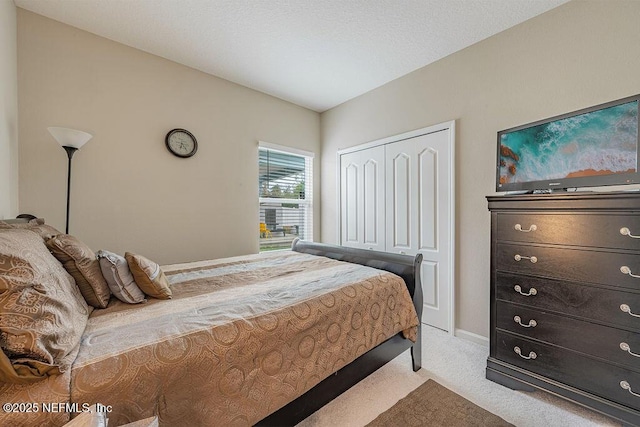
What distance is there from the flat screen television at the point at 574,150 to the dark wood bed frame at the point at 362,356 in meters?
0.99

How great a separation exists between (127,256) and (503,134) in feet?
8.87

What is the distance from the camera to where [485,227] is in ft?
7.83

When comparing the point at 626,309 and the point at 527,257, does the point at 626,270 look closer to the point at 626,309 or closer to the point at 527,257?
the point at 626,309

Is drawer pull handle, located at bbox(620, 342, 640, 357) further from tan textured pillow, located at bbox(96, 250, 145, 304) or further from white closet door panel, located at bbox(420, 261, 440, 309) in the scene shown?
tan textured pillow, located at bbox(96, 250, 145, 304)

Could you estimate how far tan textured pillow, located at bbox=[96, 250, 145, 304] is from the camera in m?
1.34

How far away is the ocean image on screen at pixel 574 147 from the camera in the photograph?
4.87 ft

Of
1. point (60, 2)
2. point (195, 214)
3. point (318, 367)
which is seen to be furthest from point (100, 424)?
point (60, 2)

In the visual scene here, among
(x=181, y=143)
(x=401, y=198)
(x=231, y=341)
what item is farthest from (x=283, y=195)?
(x=231, y=341)

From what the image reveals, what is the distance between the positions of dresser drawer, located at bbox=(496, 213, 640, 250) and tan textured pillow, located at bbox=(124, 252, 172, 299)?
2159 millimetres

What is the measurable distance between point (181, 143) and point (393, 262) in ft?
8.02

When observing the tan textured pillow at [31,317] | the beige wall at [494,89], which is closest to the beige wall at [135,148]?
the tan textured pillow at [31,317]

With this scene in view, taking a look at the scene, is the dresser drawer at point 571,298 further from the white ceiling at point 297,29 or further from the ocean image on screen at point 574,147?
the white ceiling at point 297,29

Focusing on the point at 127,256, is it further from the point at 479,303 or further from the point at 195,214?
the point at 479,303

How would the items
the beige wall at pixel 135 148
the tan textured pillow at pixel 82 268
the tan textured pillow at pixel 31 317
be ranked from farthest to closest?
1. the beige wall at pixel 135 148
2. the tan textured pillow at pixel 82 268
3. the tan textured pillow at pixel 31 317
